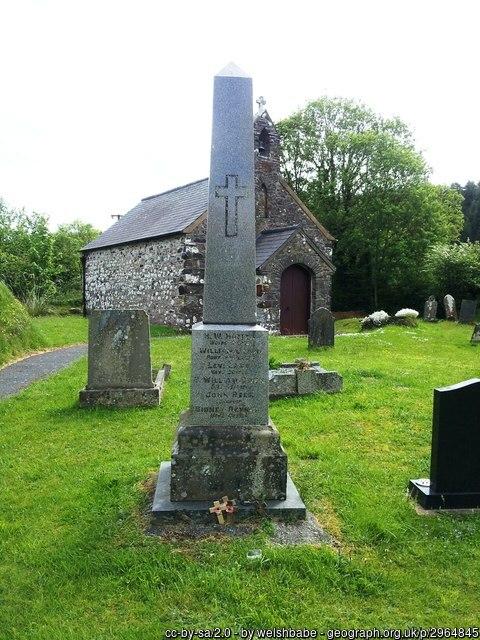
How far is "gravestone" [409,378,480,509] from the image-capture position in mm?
4207

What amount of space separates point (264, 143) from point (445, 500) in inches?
686

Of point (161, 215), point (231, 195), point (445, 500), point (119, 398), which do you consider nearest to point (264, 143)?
point (161, 215)

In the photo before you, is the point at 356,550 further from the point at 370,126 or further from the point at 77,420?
the point at 370,126

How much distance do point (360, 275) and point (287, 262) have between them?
13.9 meters

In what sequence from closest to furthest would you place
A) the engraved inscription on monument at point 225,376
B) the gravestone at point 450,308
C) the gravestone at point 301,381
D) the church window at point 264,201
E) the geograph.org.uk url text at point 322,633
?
1. the geograph.org.uk url text at point 322,633
2. the engraved inscription on monument at point 225,376
3. the gravestone at point 301,381
4. the church window at point 264,201
5. the gravestone at point 450,308

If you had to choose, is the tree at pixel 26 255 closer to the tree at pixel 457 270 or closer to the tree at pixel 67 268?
the tree at pixel 67 268

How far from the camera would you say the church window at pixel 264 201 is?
20.2 m

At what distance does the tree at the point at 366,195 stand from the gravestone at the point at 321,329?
17.0 metres

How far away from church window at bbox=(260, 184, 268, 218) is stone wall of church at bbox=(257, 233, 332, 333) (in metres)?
2.75

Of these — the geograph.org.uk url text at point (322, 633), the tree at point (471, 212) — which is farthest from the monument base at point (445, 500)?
the tree at point (471, 212)

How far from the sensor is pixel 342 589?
3.12 metres

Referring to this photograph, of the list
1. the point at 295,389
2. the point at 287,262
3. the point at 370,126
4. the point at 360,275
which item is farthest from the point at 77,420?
the point at 370,126

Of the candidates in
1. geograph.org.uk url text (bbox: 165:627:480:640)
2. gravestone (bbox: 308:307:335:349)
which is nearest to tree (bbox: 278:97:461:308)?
gravestone (bbox: 308:307:335:349)

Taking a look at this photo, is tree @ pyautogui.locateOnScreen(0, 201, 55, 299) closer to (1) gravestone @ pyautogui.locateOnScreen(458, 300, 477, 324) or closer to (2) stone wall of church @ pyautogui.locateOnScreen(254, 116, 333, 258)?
(2) stone wall of church @ pyautogui.locateOnScreen(254, 116, 333, 258)
